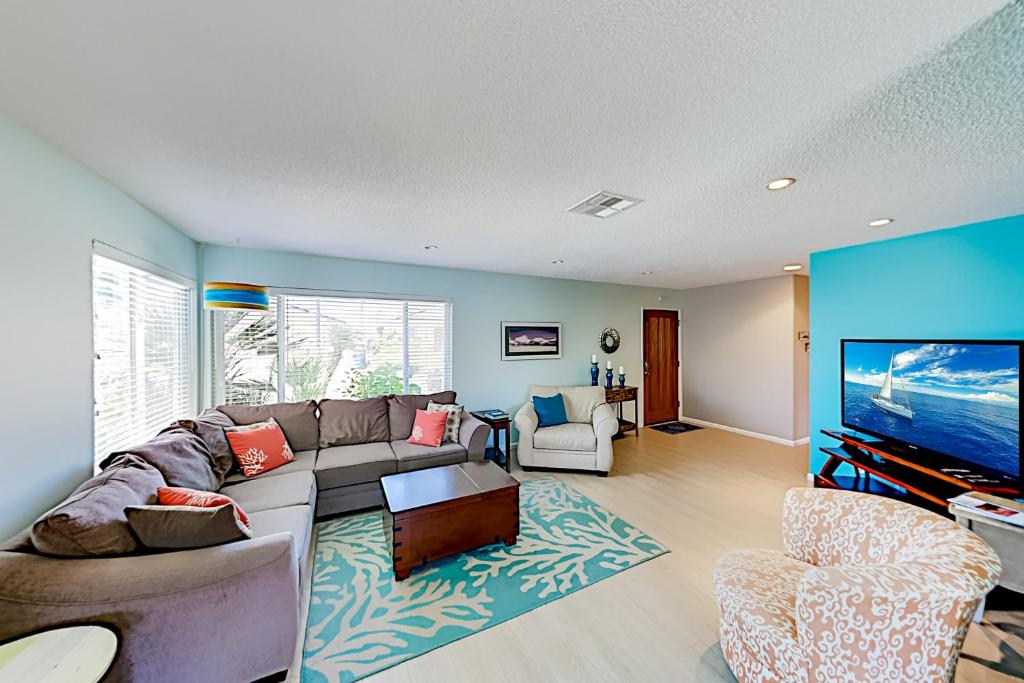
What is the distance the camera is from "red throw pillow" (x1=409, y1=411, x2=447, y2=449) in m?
3.44

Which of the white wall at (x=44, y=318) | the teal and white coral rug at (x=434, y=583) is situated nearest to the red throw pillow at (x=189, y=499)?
the white wall at (x=44, y=318)

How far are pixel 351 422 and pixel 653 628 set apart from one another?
2.87 meters

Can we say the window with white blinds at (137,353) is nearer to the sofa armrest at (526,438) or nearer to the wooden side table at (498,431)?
the wooden side table at (498,431)

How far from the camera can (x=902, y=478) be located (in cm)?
252

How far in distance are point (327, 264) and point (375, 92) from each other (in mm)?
2958

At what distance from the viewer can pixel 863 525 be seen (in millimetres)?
1611

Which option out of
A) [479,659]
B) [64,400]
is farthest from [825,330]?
[64,400]

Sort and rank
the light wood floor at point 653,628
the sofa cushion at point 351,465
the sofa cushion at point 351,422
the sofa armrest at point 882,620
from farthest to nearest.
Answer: the sofa cushion at point 351,422 < the sofa cushion at point 351,465 < the light wood floor at point 653,628 < the sofa armrest at point 882,620

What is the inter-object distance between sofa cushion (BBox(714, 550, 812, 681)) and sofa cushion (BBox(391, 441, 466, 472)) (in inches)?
88.6

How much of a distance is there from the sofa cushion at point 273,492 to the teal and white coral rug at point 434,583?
45 cm

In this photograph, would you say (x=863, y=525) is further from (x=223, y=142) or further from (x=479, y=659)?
(x=223, y=142)

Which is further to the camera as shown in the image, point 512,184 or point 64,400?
point 512,184

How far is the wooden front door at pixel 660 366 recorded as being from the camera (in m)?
6.12

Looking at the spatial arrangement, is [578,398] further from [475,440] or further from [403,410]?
[403,410]
